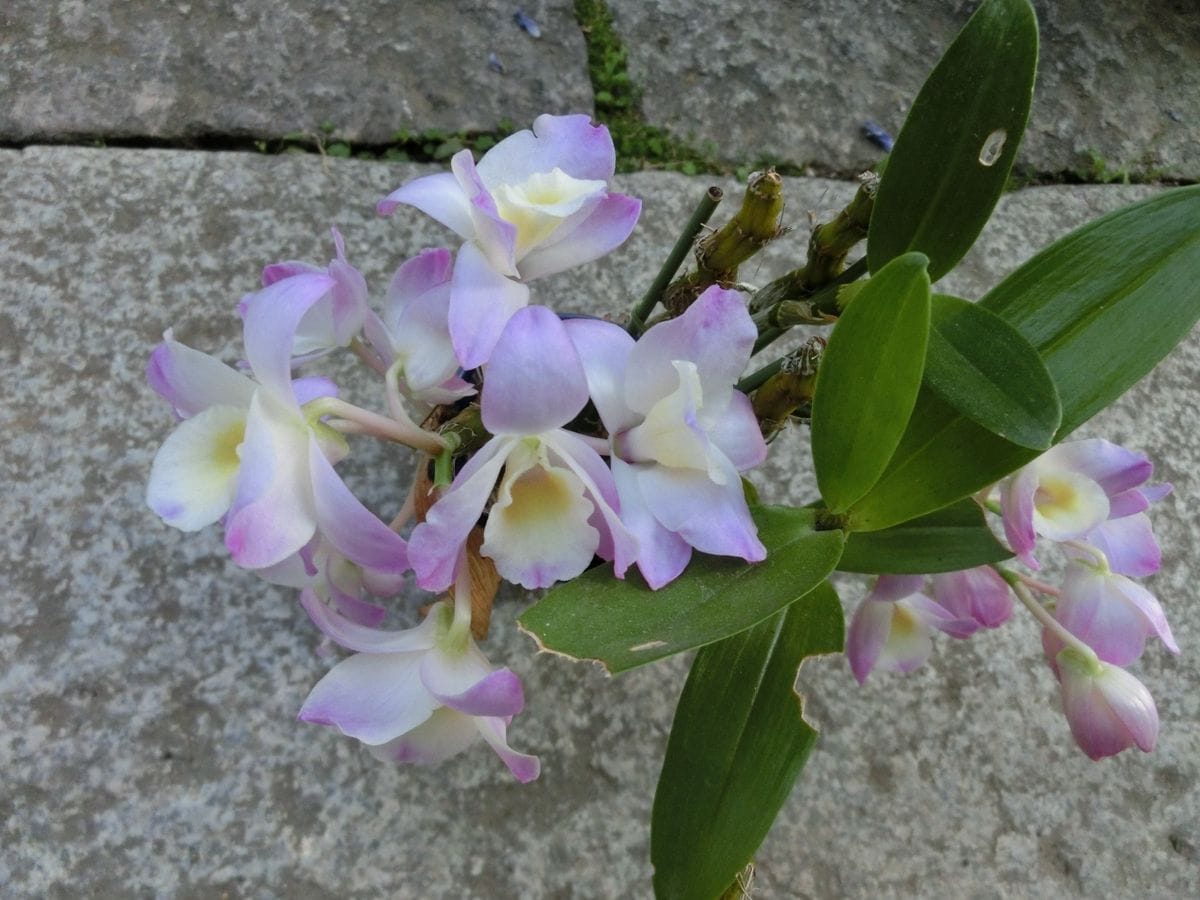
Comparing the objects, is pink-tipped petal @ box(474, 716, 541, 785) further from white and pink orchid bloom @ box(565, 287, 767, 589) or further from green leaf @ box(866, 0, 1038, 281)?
green leaf @ box(866, 0, 1038, 281)

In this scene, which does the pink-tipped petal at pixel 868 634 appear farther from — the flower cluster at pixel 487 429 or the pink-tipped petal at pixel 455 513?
the pink-tipped petal at pixel 455 513

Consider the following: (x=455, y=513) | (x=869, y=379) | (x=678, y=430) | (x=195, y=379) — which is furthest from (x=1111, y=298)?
(x=195, y=379)

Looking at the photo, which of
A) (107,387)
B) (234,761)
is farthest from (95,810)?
(107,387)

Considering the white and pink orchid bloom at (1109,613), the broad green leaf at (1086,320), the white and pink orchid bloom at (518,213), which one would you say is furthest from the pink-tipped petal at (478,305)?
the white and pink orchid bloom at (1109,613)

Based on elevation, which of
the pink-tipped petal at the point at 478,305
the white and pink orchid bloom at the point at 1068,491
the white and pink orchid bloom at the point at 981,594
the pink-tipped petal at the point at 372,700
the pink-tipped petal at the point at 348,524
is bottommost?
the pink-tipped petal at the point at 372,700

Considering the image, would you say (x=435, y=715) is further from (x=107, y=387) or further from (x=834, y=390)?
(x=107, y=387)

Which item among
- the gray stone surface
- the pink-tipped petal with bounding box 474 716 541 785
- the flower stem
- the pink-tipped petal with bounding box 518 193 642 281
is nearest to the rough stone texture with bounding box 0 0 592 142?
the gray stone surface
